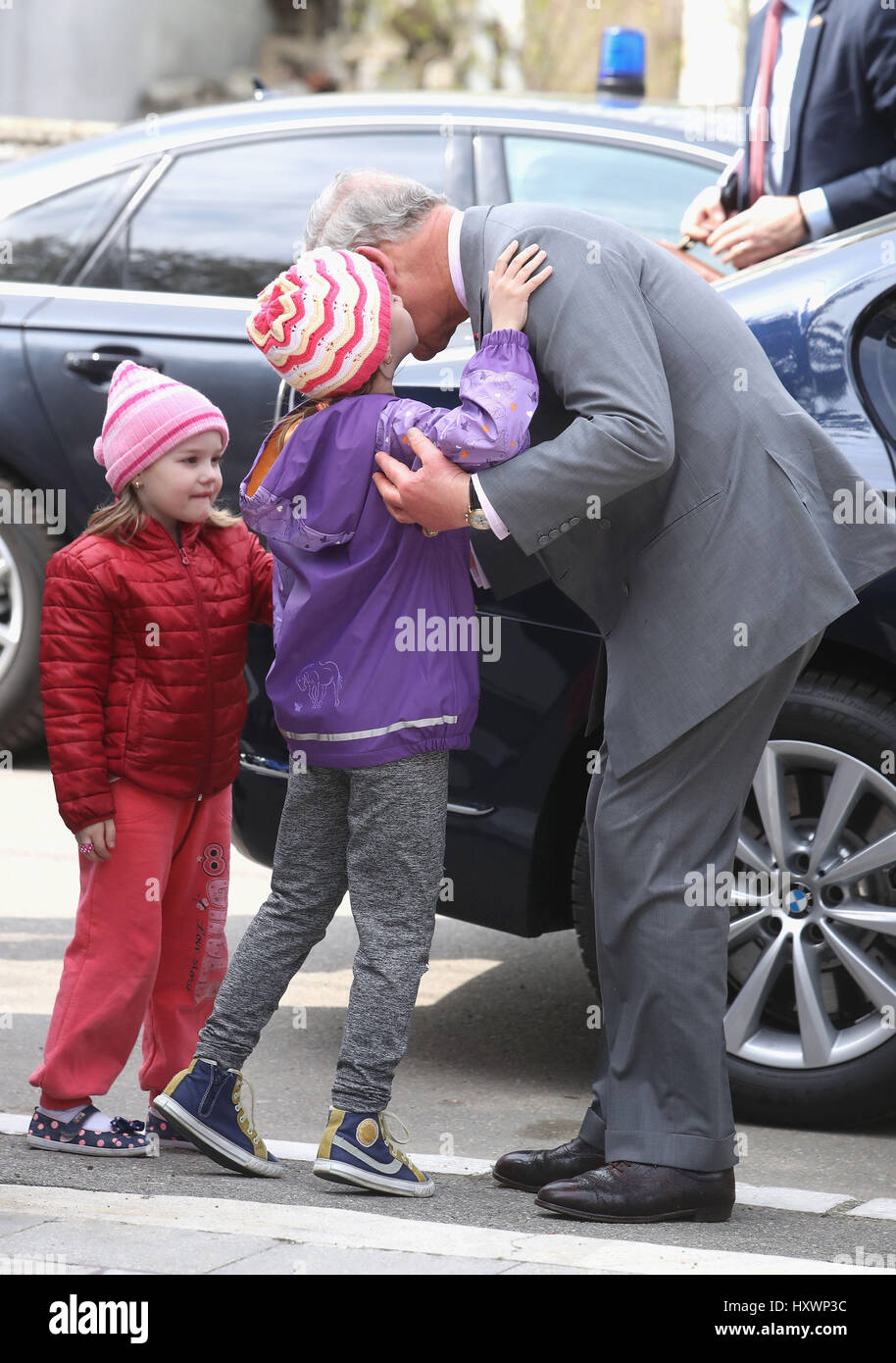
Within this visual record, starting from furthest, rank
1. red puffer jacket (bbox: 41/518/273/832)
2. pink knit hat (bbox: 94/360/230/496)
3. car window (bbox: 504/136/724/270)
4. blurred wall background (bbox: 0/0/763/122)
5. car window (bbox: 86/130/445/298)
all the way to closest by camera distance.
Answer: blurred wall background (bbox: 0/0/763/122) < car window (bbox: 86/130/445/298) < car window (bbox: 504/136/724/270) < pink knit hat (bbox: 94/360/230/496) < red puffer jacket (bbox: 41/518/273/832)

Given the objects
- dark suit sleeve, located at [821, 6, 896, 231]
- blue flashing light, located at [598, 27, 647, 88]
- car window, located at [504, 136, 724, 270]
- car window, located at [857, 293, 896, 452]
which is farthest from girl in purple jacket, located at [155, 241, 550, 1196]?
blue flashing light, located at [598, 27, 647, 88]

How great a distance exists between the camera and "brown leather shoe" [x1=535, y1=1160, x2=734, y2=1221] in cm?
304

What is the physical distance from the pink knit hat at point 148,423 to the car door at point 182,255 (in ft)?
6.87

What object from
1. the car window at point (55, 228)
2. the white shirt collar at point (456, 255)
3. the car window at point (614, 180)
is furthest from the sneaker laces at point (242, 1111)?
the car window at point (55, 228)

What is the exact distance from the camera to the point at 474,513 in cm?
290

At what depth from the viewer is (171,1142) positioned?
11.5 ft

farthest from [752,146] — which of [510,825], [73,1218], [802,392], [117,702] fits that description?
[73,1218]

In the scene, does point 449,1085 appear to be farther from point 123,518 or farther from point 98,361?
point 98,361

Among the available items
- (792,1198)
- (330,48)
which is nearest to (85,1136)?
(792,1198)

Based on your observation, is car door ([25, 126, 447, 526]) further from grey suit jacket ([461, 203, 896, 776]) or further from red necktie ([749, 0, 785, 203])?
grey suit jacket ([461, 203, 896, 776])

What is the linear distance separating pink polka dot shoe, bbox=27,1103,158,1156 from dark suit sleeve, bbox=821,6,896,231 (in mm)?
2584

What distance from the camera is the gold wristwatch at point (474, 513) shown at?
290 centimetres

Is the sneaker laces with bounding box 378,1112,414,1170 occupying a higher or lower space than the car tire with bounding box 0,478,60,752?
lower

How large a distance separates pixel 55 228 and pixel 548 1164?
3723 millimetres
